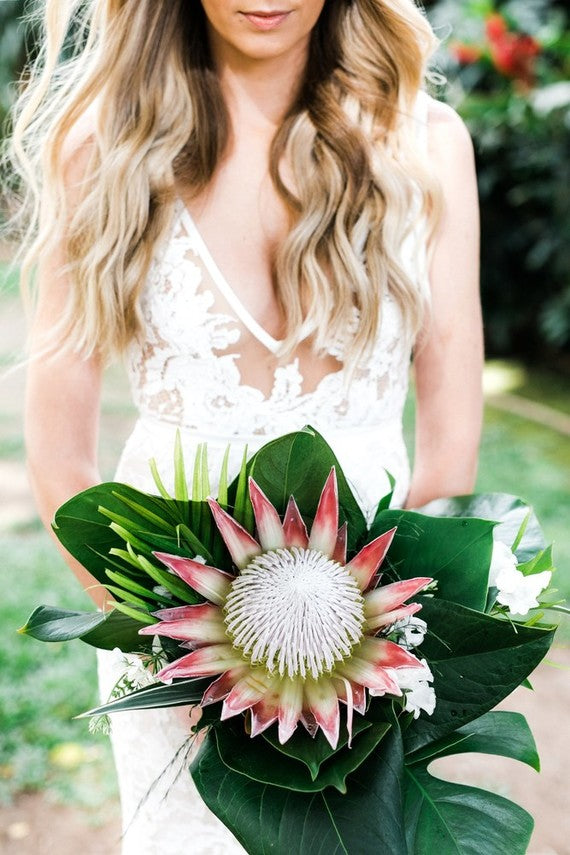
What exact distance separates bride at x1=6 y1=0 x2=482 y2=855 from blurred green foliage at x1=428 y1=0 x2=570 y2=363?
4.68 metres

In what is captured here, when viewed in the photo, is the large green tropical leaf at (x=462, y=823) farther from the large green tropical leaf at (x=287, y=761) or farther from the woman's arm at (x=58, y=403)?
the woman's arm at (x=58, y=403)

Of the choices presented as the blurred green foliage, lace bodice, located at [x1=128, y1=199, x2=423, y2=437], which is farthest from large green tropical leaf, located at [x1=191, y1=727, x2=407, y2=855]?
the blurred green foliage

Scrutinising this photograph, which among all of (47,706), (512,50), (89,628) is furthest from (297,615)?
(512,50)

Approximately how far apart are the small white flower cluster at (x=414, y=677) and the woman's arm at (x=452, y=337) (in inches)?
27.1

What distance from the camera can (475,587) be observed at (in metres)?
1.24

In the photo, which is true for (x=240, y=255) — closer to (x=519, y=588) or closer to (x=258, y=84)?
→ (x=258, y=84)

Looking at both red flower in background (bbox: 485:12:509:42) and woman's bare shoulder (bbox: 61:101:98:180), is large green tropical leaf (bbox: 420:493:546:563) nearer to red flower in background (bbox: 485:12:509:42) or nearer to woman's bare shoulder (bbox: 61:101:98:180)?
woman's bare shoulder (bbox: 61:101:98:180)

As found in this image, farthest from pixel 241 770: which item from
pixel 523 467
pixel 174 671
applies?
pixel 523 467

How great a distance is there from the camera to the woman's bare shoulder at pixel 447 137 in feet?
6.09

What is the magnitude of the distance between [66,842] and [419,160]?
228cm

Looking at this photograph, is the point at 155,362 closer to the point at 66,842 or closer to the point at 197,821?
the point at 197,821

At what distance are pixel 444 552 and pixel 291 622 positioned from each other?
24 cm

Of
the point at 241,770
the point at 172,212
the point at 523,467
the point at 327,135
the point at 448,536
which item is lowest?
the point at 523,467

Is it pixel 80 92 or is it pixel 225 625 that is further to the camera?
pixel 80 92
